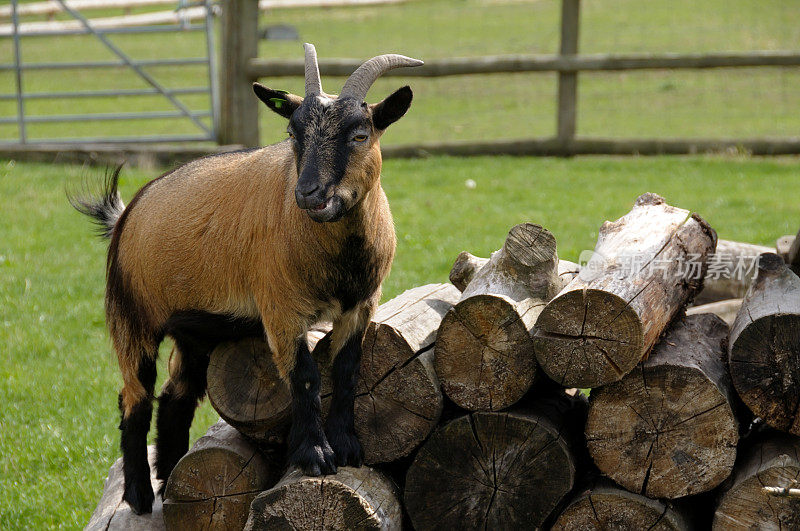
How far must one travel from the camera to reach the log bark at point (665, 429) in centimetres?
392

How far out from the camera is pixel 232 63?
12312 millimetres

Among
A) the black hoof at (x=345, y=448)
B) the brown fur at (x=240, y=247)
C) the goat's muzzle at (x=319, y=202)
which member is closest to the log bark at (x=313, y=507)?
the black hoof at (x=345, y=448)

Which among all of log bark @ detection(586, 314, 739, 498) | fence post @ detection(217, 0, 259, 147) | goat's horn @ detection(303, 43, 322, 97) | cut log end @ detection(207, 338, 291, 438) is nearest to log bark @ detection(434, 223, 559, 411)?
log bark @ detection(586, 314, 739, 498)

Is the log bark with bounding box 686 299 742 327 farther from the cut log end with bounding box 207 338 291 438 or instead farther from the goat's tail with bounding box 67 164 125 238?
the goat's tail with bounding box 67 164 125 238

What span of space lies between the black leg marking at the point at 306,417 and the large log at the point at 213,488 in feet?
1.03

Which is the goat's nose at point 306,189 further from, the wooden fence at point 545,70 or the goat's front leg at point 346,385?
the wooden fence at point 545,70

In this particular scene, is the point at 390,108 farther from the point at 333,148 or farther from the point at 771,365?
the point at 771,365

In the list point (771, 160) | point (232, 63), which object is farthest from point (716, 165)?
point (232, 63)

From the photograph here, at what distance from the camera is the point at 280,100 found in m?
4.19

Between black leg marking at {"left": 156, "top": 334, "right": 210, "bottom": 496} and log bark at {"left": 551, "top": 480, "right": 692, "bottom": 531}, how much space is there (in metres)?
2.10

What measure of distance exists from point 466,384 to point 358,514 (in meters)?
0.71

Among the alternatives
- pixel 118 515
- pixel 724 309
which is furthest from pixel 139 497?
pixel 724 309

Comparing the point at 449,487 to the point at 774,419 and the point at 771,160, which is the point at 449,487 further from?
the point at 771,160

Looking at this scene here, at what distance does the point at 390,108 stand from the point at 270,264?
871 mm
